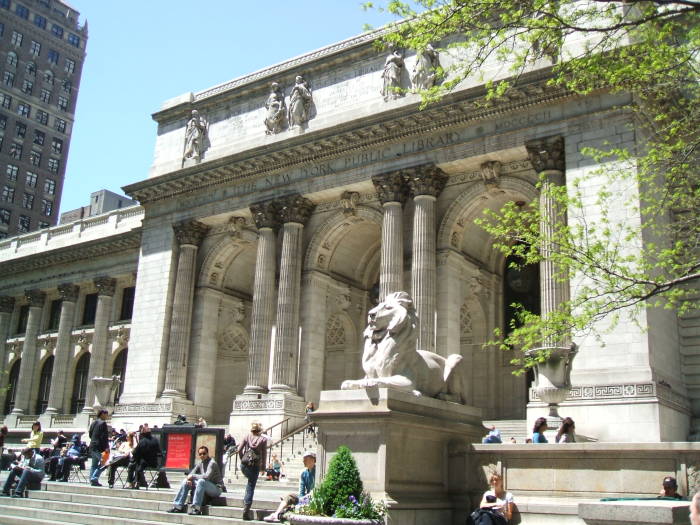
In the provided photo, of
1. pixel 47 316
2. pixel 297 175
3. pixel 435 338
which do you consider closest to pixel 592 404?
pixel 435 338

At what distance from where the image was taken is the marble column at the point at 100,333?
46.0 m

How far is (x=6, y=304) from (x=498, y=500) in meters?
49.5

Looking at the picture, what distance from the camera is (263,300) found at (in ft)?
115

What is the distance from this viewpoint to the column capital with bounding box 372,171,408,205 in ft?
105

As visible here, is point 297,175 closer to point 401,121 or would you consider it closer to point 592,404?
point 401,121

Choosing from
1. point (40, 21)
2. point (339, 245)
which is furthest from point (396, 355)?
point (40, 21)

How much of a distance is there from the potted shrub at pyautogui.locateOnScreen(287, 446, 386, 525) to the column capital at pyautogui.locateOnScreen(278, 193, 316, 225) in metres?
23.4

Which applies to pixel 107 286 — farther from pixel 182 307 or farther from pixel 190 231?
pixel 182 307

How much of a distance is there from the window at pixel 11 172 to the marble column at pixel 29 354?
33.9 metres

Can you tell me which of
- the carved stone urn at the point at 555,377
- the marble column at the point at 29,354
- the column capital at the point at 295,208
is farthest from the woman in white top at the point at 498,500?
the marble column at the point at 29,354

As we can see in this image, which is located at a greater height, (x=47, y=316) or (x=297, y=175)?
(x=297, y=175)

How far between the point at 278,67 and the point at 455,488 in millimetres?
28238

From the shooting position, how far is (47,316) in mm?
52656

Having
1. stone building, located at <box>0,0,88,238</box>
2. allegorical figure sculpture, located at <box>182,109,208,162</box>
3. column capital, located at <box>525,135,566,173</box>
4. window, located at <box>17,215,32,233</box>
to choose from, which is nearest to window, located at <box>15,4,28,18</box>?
stone building, located at <box>0,0,88,238</box>
